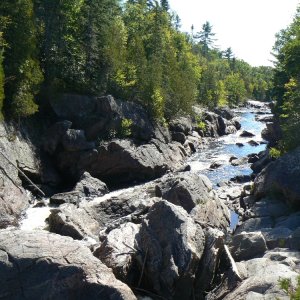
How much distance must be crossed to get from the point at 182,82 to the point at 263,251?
4371 centimetres

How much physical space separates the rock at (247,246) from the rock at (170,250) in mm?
2534

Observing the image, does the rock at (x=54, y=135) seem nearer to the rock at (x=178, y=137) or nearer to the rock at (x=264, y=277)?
the rock at (x=178, y=137)

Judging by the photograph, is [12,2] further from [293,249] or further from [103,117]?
[293,249]

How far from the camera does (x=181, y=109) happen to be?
199 ft

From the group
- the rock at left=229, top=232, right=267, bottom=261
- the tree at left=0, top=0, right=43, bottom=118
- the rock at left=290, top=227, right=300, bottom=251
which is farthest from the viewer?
the tree at left=0, top=0, right=43, bottom=118

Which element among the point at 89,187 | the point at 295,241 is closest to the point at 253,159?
the point at 89,187

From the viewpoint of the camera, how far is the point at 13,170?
106 feet

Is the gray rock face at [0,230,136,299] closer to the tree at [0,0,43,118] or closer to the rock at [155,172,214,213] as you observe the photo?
the rock at [155,172,214,213]

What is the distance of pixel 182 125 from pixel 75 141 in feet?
81.4

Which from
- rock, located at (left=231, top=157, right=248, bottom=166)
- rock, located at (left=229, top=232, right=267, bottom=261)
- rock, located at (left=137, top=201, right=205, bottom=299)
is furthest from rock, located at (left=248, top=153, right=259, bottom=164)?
rock, located at (left=137, top=201, right=205, bottom=299)

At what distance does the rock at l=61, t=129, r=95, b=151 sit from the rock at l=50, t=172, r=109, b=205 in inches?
136

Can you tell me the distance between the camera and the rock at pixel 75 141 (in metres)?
38.0

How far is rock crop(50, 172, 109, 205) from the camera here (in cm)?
3123

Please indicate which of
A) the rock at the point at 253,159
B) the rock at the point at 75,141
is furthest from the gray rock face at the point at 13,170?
the rock at the point at 253,159
